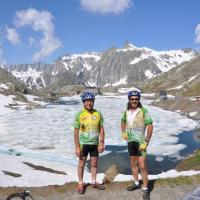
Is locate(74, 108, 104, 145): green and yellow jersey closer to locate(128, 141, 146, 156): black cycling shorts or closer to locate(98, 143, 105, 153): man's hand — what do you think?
locate(98, 143, 105, 153): man's hand

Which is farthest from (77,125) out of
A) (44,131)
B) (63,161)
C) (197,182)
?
(44,131)

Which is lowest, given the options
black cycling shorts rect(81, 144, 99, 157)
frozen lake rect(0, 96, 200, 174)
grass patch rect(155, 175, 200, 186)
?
frozen lake rect(0, 96, 200, 174)

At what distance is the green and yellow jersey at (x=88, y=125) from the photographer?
14.7m

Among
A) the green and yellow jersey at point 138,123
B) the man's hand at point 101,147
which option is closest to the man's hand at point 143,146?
the green and yellow jersey at point 138,123

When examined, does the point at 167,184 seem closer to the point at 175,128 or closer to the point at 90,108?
the point at 90,108

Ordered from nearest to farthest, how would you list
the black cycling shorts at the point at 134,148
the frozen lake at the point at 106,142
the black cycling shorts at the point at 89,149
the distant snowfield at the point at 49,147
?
the black cycling shorts at the point at 134,148 → the black cycling shorts at the point at 89,149 → the distant snowfield at the point at 49,147 → the frozen lake at the point at 106,142

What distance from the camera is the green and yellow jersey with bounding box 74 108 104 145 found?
14.7 meters

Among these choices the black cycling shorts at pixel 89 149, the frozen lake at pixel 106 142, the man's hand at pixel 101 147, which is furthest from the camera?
the frozen lake at pixel 106 142

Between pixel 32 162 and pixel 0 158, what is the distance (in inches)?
96.4

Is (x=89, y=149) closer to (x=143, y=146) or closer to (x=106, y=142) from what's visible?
(x=143, y=146)

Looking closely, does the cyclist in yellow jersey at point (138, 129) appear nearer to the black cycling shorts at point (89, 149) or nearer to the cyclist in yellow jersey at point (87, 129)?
the cyclist in yellow jersey at point (87, 129)

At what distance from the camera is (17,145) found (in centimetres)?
4322

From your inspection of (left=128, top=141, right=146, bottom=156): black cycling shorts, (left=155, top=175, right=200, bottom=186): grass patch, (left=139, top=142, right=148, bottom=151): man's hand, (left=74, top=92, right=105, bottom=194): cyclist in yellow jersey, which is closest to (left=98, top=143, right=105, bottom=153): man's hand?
(left=74, top=92, right=105, bottom=194): cyclist in yellow jersey

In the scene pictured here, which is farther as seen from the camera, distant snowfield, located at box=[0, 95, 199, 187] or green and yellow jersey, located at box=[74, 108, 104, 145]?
distant snowfield, located at box=[0, 95, 199, 187]
